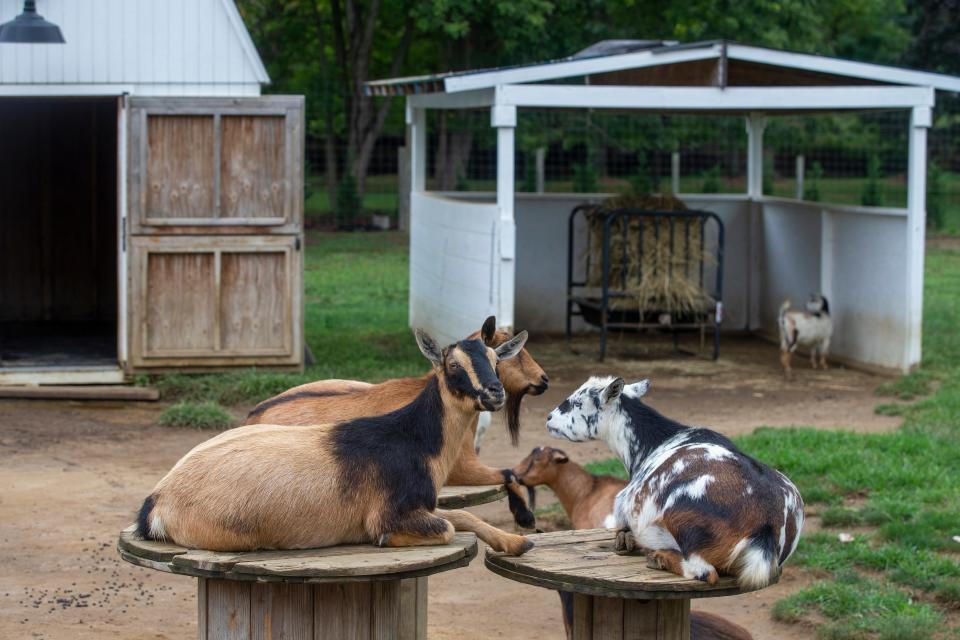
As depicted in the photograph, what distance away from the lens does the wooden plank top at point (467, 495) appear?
4453 millimetres

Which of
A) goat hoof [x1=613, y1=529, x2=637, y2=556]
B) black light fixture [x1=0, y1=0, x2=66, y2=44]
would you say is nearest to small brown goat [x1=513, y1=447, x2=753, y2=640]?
goat hoof [x1=613, y1=529, x2=637, y2=556]

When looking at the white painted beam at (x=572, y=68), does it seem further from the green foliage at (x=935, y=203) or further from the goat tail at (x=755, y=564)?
the green foliage at (x=935, y=203)

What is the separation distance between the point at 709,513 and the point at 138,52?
8690mm

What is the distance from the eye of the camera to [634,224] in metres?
13.6

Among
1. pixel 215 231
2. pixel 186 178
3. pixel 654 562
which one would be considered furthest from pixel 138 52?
pixel 654 562

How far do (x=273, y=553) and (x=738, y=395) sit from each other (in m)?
8.38

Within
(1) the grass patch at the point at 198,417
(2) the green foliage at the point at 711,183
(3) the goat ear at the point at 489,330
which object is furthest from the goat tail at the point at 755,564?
(2) the green foliage at the point at 711,183

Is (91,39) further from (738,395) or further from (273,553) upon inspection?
(273,553)

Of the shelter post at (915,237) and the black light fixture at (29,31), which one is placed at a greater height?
the black light fixture at (29,31)

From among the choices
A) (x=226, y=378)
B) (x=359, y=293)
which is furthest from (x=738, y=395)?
(x=359, y=293)

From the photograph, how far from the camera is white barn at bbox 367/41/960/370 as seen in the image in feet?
38.2

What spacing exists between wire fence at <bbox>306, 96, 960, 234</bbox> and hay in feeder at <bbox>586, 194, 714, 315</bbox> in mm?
7542

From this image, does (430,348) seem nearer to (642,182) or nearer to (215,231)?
(215,231)

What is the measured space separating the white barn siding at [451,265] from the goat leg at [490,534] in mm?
7617
